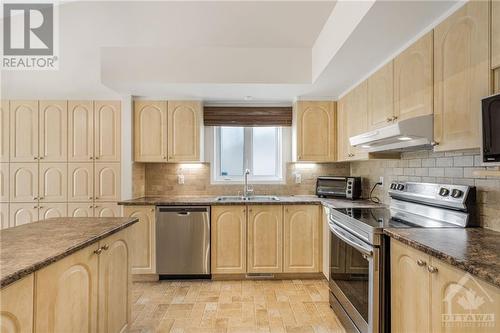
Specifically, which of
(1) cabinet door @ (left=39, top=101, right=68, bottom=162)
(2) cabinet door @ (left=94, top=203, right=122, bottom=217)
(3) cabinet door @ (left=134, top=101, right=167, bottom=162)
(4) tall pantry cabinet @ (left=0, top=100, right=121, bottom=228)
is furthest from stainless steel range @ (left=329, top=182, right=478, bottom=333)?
(1) cabinet door @ (left=39, top=101, right=68, bottom=162)

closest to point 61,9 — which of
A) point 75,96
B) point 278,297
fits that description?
point 75,96

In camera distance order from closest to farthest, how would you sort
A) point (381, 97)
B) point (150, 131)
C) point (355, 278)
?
point (355, 278)
point (381, 97)
point (150, 131)

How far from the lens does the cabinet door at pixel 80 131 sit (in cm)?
338

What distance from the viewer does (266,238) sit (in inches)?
122

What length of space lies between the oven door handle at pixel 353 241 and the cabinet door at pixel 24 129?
3.65 metres

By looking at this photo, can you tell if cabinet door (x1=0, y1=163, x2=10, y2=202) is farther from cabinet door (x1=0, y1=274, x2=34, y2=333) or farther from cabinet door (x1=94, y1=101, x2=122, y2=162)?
cabinet door (x1=0, y1=274, x2=34, y2=333)

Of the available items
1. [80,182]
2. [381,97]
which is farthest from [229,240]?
[381,97]

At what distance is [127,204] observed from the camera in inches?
119

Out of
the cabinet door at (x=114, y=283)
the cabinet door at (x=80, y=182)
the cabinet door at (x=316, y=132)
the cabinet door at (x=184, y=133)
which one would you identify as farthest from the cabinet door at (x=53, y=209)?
the cabinet door at (x=316, y=132)

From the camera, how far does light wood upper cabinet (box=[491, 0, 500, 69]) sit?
122 centimetres

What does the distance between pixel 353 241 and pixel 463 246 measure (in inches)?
28.7

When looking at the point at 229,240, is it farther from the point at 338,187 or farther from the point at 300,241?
the point at 338,187

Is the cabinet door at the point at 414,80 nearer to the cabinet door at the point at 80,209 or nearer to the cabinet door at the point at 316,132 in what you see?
the cabinet door at the point at 316,132

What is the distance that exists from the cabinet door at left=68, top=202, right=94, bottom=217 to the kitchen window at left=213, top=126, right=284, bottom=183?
1704 mm
